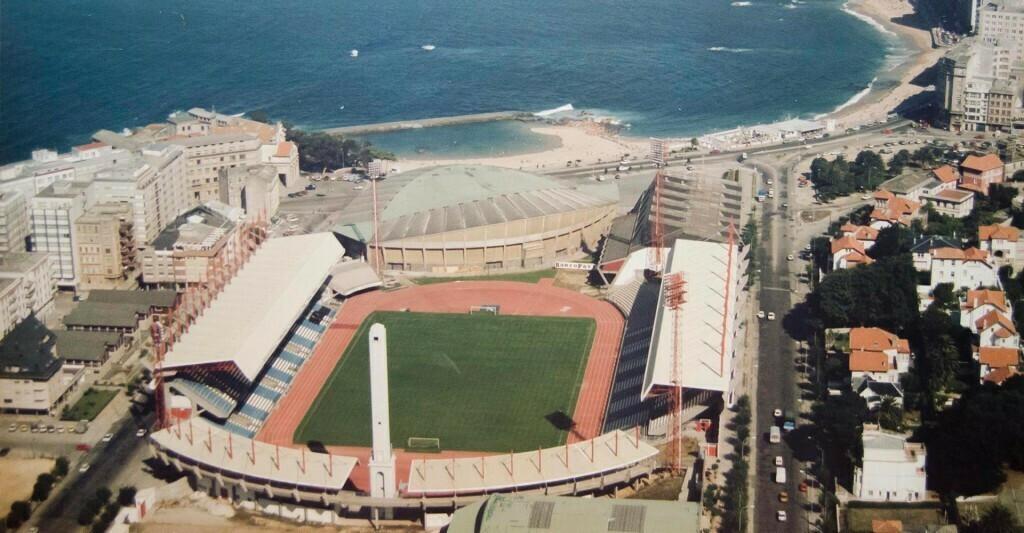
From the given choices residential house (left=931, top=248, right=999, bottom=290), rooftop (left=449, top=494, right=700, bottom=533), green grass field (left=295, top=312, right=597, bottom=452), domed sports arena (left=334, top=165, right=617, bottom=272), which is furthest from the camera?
domed sports arena (left=334, top=165, right=617, bottom=272)

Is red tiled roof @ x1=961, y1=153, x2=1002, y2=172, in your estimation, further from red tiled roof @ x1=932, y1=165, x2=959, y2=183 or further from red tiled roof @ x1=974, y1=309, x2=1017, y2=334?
red tiled roof @ x1=974, y1=309, x2=1017, y2=334

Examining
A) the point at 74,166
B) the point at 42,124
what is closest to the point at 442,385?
the point at 74,166

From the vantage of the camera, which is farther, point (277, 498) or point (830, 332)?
point (830, 332)

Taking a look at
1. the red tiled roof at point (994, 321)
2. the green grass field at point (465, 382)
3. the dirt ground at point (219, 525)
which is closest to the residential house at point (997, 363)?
the red tiled roof at point (994, 321)

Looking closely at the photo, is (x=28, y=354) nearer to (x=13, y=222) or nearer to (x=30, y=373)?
(x=30, y=373)

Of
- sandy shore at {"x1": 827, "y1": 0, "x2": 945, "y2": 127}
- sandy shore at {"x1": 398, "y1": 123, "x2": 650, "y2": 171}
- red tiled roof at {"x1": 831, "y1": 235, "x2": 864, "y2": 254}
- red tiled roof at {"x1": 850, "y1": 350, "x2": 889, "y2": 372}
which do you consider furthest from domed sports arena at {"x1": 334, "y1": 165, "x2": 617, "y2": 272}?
sandy shore at {"x1": 827, "y1": 0, "x2": 945, "y2": 127}

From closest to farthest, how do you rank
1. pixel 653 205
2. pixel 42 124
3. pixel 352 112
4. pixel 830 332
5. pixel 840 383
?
pixel 840 383 < pixel 830 332 < pixel 653 205 < pixel 42 124 < pixel 352 112

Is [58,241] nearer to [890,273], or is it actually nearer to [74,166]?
[74,166]
